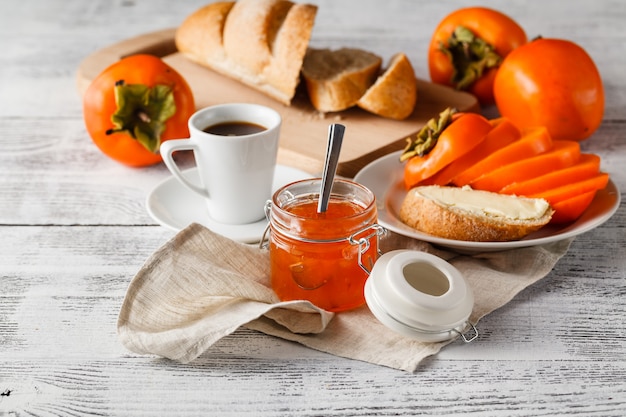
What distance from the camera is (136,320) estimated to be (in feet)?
5.53

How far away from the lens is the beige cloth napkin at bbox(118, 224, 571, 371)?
5.37ft

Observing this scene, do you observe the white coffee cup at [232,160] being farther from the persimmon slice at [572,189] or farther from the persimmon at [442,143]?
the persimmon slice at [572,189]

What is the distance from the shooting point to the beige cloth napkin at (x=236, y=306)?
5.37 feet

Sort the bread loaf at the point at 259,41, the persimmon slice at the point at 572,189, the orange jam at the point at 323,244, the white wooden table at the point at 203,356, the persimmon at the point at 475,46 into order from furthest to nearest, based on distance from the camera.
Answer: the persimmon at the point at 475,46, the bread loaf at the point at 259,41, the persimmon slice at the point at 572,189, the orange jam at the point at 323,244, the white wooden table at the point at 203,356

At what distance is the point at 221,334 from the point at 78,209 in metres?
0.94

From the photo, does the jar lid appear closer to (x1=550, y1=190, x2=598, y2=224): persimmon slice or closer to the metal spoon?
the metal spoon

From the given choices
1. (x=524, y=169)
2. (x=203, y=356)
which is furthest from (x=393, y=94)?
(x=203, y=356)

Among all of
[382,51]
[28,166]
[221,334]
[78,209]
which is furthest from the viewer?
[382,51]

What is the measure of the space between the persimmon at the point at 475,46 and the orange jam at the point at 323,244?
4.44 feet

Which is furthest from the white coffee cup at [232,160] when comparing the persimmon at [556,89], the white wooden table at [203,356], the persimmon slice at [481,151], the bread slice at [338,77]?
the persimmon at [556,89]

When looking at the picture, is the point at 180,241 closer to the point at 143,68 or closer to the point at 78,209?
the point at 78,209

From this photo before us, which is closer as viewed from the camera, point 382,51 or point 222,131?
point 222,131

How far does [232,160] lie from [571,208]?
0.91 meters

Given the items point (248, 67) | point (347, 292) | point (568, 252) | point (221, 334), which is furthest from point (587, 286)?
point (248, 67)
